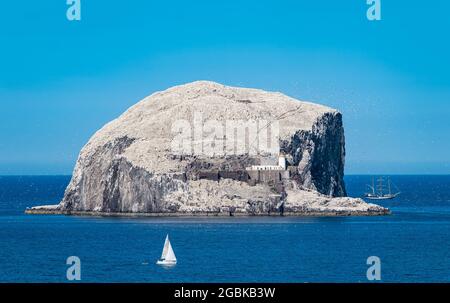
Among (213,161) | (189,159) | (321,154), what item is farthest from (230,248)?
(321,154)

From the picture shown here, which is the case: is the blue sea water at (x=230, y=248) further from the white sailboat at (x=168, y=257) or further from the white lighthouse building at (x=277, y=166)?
the white lighthouse building at (x=277, y=166)

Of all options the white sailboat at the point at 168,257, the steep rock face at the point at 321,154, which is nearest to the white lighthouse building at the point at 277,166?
the steep rock face at the point at 321,154

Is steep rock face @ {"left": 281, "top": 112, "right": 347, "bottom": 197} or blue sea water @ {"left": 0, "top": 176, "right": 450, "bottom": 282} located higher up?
steep rock face @ {"left": 281, "top": 112, "right": 347, "bottom": 197}

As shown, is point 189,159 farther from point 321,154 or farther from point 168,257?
point 168,257

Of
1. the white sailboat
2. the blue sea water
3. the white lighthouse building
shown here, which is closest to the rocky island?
the white lighthouse building

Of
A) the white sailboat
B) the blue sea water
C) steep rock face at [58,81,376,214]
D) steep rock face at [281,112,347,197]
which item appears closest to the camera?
the blue sea water

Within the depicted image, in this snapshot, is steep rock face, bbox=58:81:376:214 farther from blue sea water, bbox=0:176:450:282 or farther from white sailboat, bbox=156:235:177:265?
white sailboat, bbox=156:235:177:265
